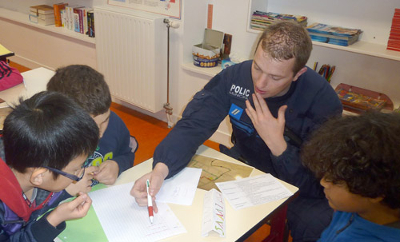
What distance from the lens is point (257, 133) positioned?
167 centimetres

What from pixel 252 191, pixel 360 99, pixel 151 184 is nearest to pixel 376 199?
pixel 252 191

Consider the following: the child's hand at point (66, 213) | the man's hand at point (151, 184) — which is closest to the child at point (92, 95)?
the man's hand at point (151, 184)

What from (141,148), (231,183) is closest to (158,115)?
(141,148)

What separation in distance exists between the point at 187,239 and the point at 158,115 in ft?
8.39

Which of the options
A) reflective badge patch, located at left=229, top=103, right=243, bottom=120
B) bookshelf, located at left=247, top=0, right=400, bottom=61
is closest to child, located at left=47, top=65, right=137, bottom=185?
reflective badge patch, located at left=229, top=103, right=243, bottom=120

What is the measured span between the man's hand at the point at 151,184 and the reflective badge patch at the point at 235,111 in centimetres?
48

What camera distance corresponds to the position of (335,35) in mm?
2266

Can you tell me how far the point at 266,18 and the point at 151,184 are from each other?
5.51 ft

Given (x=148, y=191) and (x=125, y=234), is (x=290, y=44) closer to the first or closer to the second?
(x=148, y=191)

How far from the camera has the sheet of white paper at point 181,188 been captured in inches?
50.6

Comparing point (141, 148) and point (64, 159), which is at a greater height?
point (64, 159)

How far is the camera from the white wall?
2357mm

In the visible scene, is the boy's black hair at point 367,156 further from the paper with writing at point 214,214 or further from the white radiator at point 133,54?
the white radiator at point 133,54

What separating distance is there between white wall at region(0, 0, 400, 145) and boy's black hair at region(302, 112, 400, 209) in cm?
152
